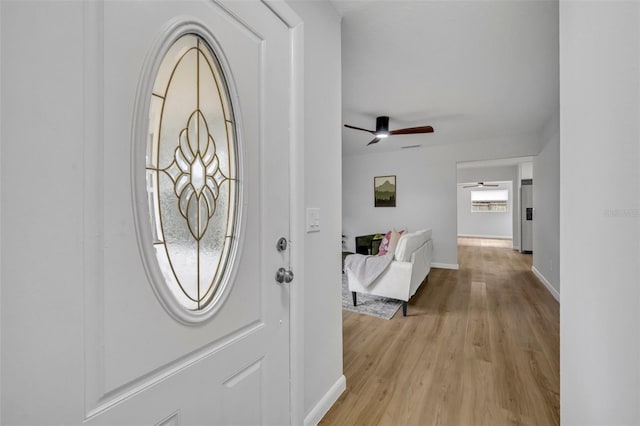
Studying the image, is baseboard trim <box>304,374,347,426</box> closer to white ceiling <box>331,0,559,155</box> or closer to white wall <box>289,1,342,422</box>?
white wall <box>289,1,342,422</box>

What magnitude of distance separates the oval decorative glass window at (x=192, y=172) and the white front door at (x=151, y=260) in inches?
1.5

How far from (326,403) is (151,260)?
1396 millimetres

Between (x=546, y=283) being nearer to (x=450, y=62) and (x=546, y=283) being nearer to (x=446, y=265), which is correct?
(x=446, y=265)

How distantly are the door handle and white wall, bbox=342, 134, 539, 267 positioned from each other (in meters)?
5.07

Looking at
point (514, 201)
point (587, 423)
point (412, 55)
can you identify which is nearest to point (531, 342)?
point (587, 423)

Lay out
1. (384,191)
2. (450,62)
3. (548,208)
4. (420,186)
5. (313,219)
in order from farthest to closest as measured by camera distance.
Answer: (384,191) < (420,186) < (548,208) < (450,62) < (313,219)

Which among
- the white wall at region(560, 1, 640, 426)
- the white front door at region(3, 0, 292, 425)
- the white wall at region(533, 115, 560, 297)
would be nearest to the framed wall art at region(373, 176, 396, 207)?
the white wall at region(533, 115, 560, 297)

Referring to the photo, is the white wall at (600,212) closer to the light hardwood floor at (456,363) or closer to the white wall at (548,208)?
the light hardwood floor at (456,363)

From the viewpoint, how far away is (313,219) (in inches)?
58.2

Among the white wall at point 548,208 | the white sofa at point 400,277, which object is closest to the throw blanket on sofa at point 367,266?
the white sofa at point 400,277

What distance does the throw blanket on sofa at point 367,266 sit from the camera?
3.24 m

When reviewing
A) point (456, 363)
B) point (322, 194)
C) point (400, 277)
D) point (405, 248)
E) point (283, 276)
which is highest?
point (322, 194)

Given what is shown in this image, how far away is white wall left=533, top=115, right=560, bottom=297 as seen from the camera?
3691 millimetres

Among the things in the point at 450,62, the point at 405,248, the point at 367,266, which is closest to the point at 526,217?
the point at 405,248
